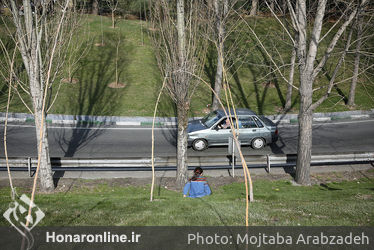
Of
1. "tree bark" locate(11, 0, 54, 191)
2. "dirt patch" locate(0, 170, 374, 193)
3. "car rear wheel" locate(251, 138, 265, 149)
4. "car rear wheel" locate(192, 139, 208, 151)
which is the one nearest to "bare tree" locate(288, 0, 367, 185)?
"dirt patch" locate(0, 170, 374, 193)

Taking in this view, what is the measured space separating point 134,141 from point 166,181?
5035mm

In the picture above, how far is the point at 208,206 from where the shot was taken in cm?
841

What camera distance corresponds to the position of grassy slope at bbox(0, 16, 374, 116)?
2061 cm

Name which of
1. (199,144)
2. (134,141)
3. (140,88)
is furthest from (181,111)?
(140,88)

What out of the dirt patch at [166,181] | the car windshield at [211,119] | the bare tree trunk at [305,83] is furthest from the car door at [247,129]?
the bare tree trunk at [305,83]

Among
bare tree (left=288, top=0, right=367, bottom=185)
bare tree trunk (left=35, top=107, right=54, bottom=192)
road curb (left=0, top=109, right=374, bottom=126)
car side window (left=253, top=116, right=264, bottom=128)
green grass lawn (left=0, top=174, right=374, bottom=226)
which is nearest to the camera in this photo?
green grass lawn (left=0, top=174, right=374, bottom=226)

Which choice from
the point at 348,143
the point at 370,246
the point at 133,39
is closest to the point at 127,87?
the point at 133,39

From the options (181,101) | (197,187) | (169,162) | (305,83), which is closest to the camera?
(197,187)

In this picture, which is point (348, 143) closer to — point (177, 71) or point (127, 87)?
point (177, 71)

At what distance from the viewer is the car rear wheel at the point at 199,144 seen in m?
14.7

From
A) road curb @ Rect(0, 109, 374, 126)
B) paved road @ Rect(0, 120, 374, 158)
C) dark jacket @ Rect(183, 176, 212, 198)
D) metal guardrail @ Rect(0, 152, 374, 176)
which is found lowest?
paved road @ Rect(0, 120, 374, 158)

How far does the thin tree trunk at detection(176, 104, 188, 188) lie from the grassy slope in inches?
339

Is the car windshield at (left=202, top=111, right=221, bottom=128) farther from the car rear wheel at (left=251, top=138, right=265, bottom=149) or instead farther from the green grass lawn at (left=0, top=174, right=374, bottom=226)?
the green grass lawn at (left=0, top=174, right=374, bottom=226)

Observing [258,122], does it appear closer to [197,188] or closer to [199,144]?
[199,144]
